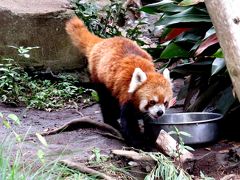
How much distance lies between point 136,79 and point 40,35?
10.6ft

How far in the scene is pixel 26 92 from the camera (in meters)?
7.79

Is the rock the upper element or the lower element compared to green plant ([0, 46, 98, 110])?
upper

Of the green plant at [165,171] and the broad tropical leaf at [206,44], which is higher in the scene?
the broad tropical leaf at [206,44]

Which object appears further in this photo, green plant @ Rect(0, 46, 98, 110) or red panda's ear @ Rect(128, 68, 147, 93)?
green plant @ Rect(0, 46, 98, 110)

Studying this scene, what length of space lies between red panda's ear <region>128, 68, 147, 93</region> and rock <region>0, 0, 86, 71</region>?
122 inches

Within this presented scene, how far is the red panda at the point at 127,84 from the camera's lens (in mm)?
5355

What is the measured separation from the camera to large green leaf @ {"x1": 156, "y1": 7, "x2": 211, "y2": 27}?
6.12 metres

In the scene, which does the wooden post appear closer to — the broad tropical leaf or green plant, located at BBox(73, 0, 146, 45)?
the broad tropical leaf

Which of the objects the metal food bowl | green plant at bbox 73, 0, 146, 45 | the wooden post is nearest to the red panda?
the metal food bowl

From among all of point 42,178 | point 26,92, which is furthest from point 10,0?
point 42,178

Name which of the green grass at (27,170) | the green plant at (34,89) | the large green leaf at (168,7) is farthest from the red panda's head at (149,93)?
the green plant at (34,89)

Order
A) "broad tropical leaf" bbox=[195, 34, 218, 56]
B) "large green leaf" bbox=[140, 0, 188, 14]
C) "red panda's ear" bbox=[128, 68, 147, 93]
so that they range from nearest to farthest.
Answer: "red panda's ear" bbox=[128, 68, 147, 93]
"broad tropical leaf" bbox=[195, 34, 218, 56]
"large green leaf" bbox=[140, 0, 188, 14]

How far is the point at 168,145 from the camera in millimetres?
4961

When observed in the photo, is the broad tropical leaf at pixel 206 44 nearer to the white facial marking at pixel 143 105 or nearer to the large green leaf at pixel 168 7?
the white facial marking at pixel 143 105
